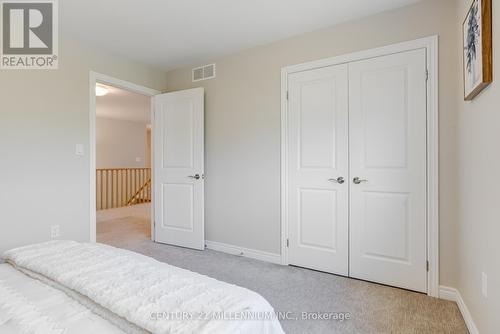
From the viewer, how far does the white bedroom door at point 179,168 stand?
3.30 m

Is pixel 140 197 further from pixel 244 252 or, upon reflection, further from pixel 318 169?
pixel 318 169

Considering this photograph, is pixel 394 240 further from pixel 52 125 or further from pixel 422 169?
pixel 52 125

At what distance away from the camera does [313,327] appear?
170 centimetres

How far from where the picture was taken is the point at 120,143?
802 cm

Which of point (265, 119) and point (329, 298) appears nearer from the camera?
point (329, 298)

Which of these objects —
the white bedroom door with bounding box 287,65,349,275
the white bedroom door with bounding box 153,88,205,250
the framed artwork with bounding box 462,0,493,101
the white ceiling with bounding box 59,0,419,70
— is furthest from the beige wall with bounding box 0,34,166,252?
the framed artwork with bounding box 462,0,493,101

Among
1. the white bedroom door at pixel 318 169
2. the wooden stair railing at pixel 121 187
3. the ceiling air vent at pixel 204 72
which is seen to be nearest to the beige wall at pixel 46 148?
the ceiling air vent at pixel 204 72

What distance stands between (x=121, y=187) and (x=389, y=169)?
6.61 m

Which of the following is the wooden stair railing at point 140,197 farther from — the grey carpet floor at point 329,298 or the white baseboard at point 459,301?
the white baseboard at point 459,301

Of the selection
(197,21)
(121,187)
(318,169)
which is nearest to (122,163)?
(121,187)

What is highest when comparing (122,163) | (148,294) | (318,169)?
(122,163)

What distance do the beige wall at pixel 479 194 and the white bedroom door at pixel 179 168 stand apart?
8.11 ft

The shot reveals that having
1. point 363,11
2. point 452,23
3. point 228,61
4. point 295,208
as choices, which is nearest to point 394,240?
point 295,208

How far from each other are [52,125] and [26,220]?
0.90 metres
